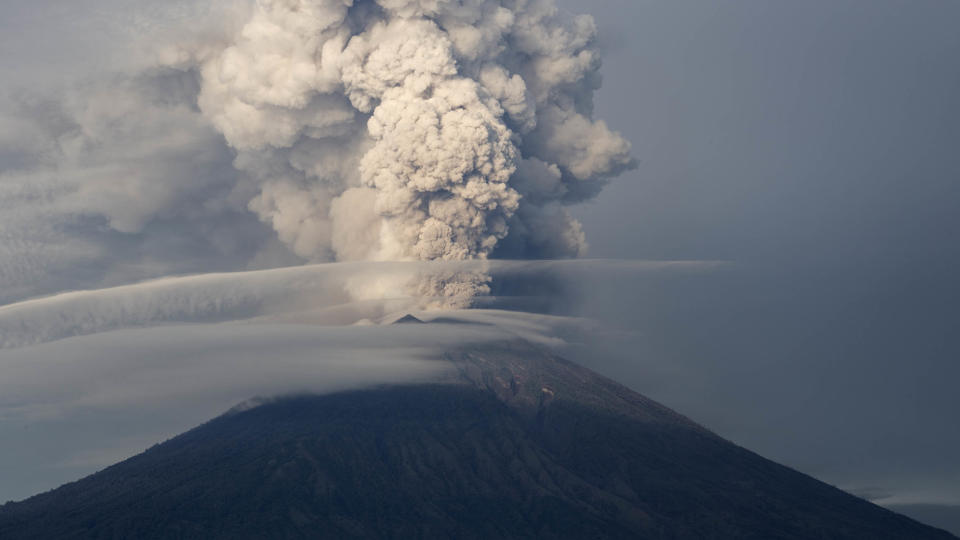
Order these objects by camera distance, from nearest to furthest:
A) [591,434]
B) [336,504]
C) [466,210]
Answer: [466,210]
[336,504]
[591,434]

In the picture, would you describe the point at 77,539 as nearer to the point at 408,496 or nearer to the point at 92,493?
the point at 92,493

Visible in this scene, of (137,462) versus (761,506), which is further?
(137,462)

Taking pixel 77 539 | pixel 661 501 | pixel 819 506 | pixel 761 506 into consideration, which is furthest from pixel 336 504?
pixel 819 506

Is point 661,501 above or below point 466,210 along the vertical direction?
below

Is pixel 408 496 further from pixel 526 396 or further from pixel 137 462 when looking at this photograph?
pixel 137 462

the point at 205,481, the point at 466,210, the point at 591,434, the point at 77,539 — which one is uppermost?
the point at 466,210

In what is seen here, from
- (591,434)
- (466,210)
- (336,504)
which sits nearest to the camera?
(466,210)
